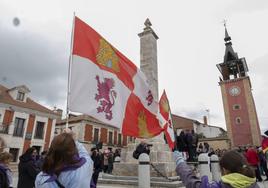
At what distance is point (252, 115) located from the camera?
34.4 meters

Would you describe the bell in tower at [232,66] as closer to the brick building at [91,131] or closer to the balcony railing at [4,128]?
the brick building at [91,131]

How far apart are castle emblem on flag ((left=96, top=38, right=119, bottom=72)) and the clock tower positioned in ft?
111

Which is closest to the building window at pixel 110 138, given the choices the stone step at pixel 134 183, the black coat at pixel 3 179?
the stone step at pixel 134 183

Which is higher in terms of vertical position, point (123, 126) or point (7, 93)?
point (7, 93)

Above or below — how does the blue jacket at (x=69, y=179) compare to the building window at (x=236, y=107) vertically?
below

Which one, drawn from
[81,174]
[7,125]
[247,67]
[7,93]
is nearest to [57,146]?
[81,174]

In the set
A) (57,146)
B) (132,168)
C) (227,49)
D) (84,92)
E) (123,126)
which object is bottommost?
(132,168)

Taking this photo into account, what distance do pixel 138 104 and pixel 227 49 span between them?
46261 mm

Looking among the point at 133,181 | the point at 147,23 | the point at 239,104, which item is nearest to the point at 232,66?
the point at 239,104

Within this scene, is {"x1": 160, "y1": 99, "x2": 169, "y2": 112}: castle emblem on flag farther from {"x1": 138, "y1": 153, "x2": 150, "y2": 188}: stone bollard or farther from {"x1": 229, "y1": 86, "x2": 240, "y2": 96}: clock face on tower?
{"x1": 229, "y1": 86, "x2": 240, "y2": 96}: clock face on tower

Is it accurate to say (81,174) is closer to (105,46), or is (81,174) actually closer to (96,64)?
(96,64)

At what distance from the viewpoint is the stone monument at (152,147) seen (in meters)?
7.88

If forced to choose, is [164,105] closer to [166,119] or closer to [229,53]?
[166,119]

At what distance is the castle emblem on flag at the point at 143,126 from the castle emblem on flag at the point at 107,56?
1276 millimetres
